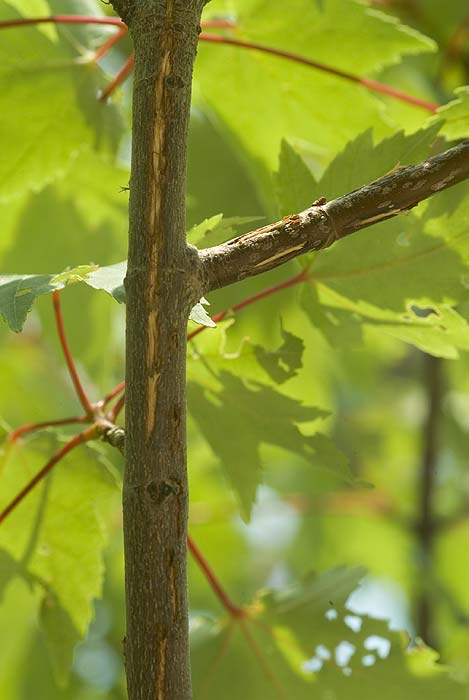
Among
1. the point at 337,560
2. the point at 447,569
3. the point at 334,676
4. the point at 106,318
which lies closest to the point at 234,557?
the point at 337,560

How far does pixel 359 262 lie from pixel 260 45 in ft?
1.03

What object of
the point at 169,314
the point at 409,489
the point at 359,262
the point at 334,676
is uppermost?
the point at 409,489

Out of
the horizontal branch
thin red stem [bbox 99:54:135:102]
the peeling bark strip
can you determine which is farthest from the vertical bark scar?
thin red stem [bbox 99:54:135:102]

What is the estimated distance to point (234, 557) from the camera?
2.15 m

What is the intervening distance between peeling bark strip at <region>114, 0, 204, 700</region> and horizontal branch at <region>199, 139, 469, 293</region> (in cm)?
3

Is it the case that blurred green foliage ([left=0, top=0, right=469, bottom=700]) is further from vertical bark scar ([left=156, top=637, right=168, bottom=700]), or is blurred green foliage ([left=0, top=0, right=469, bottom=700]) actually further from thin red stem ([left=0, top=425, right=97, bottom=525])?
vertical bark scar ([left=156, top=637, right=168, bottom=700])

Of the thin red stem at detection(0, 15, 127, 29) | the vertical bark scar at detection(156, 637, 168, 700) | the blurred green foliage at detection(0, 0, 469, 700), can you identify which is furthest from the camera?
the thin red stem at detection(0, 15, 127, 29)

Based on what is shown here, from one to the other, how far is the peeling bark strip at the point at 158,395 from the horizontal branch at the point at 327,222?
0.08 feet

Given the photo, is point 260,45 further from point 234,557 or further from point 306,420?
point 234,557

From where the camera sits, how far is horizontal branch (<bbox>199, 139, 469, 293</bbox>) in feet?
2.12

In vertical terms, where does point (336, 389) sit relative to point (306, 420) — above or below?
above

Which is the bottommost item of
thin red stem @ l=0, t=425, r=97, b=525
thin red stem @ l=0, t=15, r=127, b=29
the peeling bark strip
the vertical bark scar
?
the vertical bark scar

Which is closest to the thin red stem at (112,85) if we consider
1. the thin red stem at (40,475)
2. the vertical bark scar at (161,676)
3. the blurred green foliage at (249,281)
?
the blurred green foliage at (249,281)

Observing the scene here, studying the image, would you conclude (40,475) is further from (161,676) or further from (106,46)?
(106,46)
